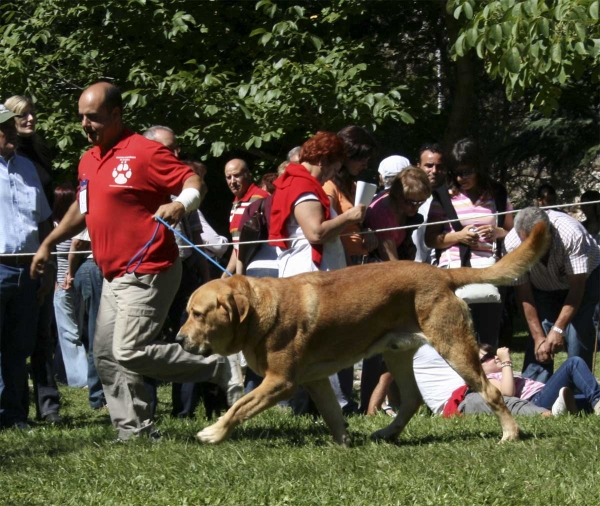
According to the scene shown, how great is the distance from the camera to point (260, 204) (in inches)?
315

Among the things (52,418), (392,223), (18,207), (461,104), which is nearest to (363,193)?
(392,223)

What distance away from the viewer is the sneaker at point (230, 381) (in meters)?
6.67

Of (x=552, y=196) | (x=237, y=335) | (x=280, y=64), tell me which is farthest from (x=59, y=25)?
(x=237, y=335)

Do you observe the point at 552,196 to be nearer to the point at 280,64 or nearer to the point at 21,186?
the point at 280,64

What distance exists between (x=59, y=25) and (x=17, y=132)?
7.49 m

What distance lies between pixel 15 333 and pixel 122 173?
1.95 m

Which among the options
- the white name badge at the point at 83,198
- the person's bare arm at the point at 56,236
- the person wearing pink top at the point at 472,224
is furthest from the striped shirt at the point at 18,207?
the person wearing pink top at the point at 472,224

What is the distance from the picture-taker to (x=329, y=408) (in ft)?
20.4

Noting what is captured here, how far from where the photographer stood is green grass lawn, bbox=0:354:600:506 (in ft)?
15.4

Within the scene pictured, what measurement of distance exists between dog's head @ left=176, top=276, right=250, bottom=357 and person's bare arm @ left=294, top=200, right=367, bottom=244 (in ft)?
3.33

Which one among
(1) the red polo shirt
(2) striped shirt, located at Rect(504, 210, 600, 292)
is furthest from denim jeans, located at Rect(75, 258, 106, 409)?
(2) striped shirt, located at Rect(504, 210, 600, 292)

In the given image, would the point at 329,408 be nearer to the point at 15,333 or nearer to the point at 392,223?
the point at 392,223

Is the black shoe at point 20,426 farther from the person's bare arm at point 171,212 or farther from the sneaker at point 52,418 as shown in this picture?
the person's bare arm at point 171,212

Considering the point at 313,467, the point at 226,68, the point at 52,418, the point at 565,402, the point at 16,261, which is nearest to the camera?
the point at 313,467
